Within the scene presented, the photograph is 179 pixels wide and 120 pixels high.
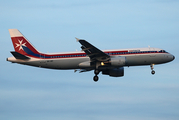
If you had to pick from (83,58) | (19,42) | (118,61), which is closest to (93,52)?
(83,58)

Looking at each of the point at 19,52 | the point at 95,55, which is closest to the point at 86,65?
the point at 95,55

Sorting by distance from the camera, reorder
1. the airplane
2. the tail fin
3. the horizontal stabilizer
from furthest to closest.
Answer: the tail fin → the airplane → the horizontal stabilizer

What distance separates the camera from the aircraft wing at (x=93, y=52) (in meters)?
55.0

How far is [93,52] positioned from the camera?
188 ft

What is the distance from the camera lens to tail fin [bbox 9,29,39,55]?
6129 cm

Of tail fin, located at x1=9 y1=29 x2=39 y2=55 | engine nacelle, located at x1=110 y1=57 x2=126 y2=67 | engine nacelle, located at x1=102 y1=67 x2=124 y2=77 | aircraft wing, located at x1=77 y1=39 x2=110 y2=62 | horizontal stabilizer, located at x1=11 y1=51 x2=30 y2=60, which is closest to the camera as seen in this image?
aircraft wing, located at x1=77 y1=39 x2=110 y2=62

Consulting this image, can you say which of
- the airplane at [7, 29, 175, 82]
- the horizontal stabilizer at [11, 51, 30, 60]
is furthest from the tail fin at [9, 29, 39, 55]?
the horizontal stabilizer at [11, 51, 30, 60]

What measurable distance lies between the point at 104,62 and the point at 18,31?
1760 cm

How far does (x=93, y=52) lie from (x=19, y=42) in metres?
14.7

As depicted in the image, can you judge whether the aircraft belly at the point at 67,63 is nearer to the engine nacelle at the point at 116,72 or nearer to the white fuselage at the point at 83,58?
the white fuselage at the point at 83,58

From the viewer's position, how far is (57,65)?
59.6 metres

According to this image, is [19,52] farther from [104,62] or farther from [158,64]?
[158,64]

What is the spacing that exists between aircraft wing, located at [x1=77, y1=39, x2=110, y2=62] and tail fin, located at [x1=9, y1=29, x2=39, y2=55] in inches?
397

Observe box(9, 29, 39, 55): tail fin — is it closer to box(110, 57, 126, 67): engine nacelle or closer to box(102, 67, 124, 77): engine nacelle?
box(102, 67, 124, 77): engine nacelle
